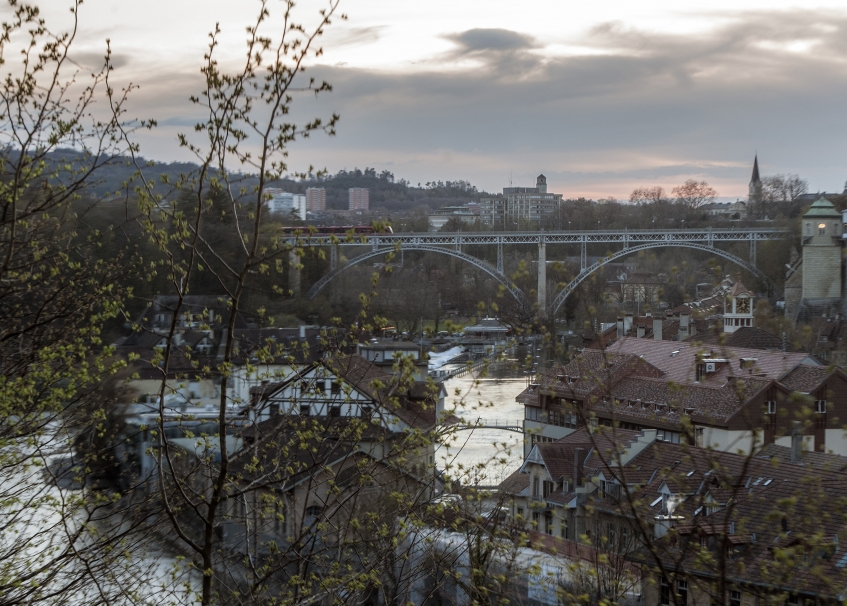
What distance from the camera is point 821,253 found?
858 inches

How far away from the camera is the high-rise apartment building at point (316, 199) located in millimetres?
59969

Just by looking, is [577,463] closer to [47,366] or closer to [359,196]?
[47,366]

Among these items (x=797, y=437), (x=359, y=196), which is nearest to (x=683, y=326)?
(x=797, y=437)

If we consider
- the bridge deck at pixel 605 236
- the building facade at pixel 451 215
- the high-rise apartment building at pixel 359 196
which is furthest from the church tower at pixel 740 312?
the high-rise apartment building at pixel 359 196

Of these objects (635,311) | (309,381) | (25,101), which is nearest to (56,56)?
(25,101)

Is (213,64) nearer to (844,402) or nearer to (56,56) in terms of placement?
(56,56)

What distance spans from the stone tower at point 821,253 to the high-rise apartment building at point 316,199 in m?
39.7

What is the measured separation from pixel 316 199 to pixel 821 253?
4280 cm

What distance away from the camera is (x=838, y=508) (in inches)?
71.8

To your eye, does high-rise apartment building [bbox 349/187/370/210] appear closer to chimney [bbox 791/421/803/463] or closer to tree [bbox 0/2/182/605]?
chimney [bbox 791/421/803/463]

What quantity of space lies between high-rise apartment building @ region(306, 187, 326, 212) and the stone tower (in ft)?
130

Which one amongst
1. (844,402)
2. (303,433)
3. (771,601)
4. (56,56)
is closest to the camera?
(771,601)

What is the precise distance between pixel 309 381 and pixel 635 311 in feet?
57.8

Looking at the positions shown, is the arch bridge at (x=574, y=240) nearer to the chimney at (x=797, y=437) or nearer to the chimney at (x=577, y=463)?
the chimney at (x=577, y=463)
